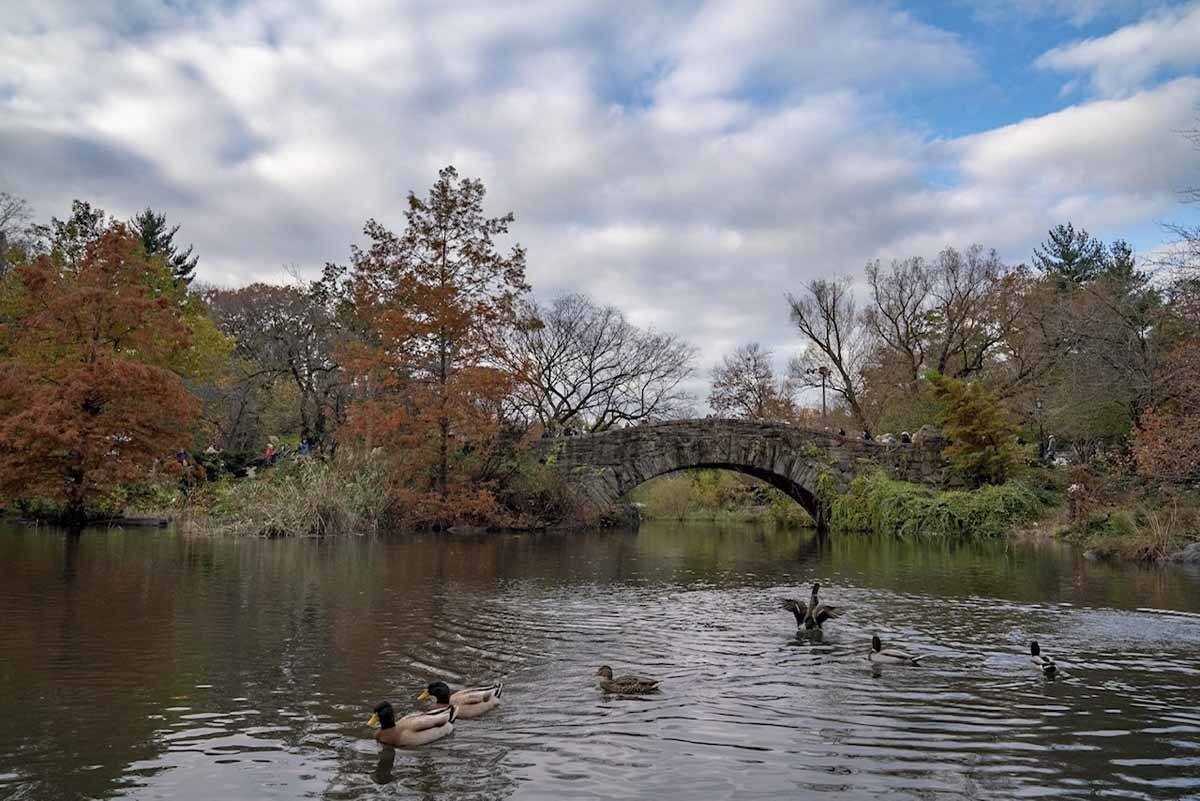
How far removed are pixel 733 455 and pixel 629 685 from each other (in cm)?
2411

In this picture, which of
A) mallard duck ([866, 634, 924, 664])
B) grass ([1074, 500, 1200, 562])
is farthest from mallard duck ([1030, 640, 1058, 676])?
grass ([1074, 500, 1200, 562])

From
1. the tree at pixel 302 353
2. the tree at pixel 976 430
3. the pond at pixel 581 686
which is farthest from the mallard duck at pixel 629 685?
the tree at pixel 302 353

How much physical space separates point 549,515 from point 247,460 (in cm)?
1210

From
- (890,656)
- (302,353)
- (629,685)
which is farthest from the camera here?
(302,353)

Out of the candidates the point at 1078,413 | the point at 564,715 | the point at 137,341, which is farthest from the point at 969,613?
the point at 137,341

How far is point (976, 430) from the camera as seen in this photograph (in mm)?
29953

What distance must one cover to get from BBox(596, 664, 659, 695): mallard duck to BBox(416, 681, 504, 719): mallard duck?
998 mm

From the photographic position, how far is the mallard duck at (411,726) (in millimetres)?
6039

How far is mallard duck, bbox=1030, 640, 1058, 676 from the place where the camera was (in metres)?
8.12

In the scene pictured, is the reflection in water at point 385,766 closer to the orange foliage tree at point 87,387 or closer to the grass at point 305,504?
the orange foliage tree at point 87,387

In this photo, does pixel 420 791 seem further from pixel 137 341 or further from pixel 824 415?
pixel 824 415

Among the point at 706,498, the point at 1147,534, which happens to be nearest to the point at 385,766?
the point at 1147,534

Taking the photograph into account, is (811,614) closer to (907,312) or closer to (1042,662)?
(1042,662)

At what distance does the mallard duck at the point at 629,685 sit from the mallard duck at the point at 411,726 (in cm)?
156
